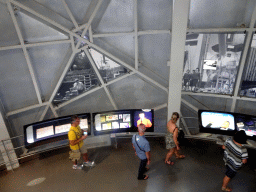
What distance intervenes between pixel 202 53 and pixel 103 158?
17.2ft

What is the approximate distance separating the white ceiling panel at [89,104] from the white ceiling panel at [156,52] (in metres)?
2.20

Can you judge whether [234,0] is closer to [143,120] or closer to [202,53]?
[202,53]

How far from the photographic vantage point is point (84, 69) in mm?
7863

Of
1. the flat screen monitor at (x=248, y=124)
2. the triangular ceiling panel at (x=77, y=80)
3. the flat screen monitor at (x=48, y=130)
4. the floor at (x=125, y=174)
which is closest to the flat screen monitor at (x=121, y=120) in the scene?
the flat screen monitor at (x=48, y=130)

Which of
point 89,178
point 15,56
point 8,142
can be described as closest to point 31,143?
point 8,142

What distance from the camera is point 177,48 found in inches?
256

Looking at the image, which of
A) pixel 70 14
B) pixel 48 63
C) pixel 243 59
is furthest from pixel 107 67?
pixel 243 59

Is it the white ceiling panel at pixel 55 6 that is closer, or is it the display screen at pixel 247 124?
the display screen at pixel 247 124

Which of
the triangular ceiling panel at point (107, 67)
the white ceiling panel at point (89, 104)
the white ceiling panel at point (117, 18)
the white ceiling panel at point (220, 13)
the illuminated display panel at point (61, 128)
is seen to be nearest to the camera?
the white ceiling panel at point (220, 13)

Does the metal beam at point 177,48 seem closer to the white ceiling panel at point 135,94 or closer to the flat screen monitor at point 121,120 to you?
the flat screen monitor at point 121,120

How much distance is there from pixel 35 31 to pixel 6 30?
33.1 inches

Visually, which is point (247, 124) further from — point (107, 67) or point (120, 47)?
point (107, 67)

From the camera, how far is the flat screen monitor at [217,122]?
672cm

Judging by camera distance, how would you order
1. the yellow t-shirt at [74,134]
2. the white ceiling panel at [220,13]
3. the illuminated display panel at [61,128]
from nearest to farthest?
1. the yellow t-shirt at [74,134]
2. the white ceiling panel at [220,13]
3. the illuminated display panel at [61,128]
